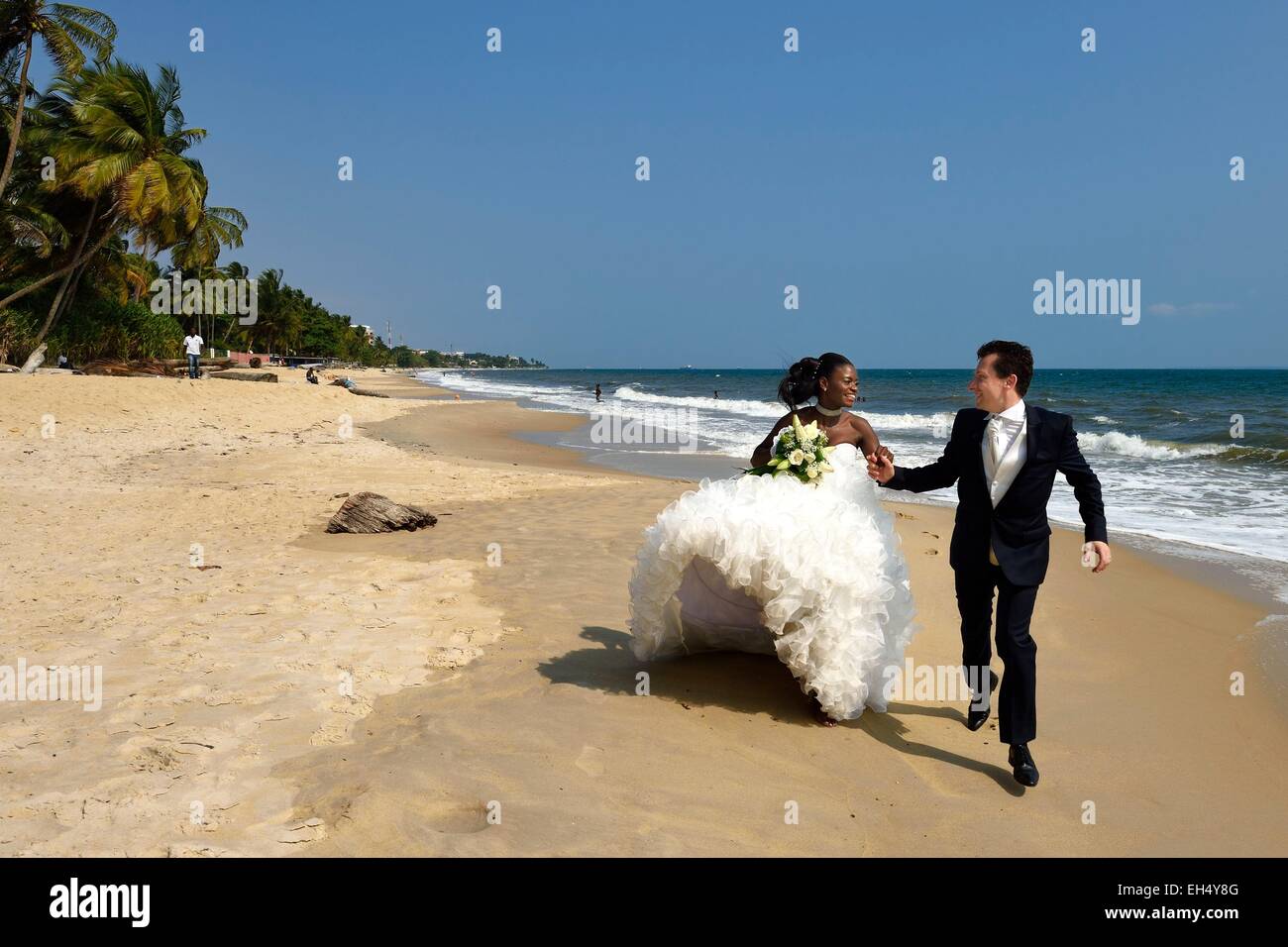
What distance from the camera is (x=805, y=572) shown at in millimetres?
4207

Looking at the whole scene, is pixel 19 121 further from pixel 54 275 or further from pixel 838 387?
pixel 838 387

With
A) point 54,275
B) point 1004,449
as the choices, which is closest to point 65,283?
point 54,275

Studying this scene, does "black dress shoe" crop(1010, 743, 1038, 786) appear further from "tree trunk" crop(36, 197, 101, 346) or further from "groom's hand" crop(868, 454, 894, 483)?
"tree trunk" crop(36, 197, 101, 346)

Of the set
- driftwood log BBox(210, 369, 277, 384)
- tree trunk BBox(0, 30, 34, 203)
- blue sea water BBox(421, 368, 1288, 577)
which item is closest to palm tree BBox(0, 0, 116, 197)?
tree trunk BBox(0, 30, 34, 203)

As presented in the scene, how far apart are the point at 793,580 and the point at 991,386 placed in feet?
4.58

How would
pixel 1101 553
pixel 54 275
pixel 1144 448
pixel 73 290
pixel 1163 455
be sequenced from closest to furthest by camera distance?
pixel 1101 553, pixel 1163 455, pixel 1144 448, pixel 54 275, pixel 73 290

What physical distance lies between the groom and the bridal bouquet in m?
0.76

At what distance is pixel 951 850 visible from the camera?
346 cm

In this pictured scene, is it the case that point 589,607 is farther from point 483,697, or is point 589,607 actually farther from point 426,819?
point 426,819

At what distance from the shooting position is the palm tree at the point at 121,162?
97.1 feet
